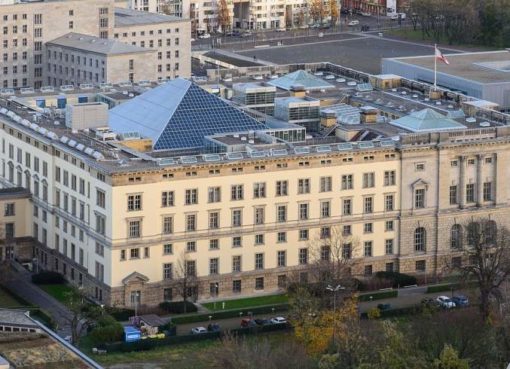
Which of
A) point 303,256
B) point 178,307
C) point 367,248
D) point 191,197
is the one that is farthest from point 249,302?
point 367,248

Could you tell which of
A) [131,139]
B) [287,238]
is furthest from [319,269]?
[131,139]

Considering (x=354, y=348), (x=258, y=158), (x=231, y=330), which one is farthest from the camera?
(x=258, y=158)

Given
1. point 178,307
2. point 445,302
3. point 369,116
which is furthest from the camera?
point 369,116

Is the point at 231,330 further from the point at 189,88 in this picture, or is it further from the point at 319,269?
the point at 189,88

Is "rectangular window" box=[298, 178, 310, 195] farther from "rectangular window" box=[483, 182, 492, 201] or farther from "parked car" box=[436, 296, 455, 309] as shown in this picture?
"rectangular window" box=[483, 182, 492, 201]

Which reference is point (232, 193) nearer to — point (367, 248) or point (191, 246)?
point (191, 246)

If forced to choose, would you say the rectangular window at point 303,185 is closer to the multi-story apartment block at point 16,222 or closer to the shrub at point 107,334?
the shrub at point 107,334

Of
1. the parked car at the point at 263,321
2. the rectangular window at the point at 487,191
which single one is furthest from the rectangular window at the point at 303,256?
the rectangular window at the point at 487,191
